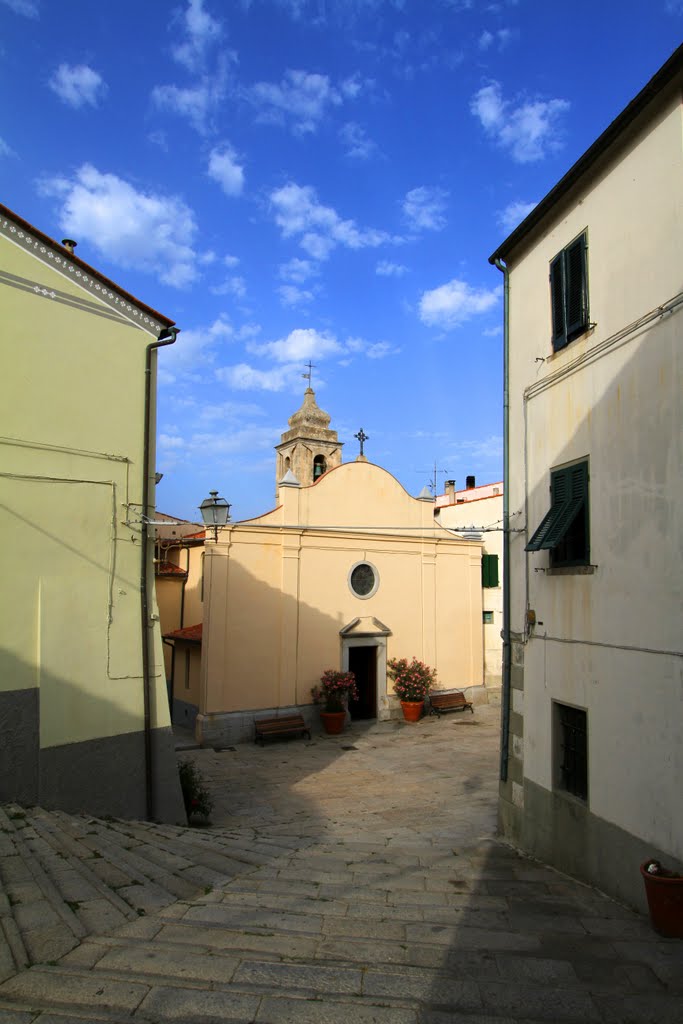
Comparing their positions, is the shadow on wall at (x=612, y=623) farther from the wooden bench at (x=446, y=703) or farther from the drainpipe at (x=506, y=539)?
the wooden bench at (x=446, y=703)

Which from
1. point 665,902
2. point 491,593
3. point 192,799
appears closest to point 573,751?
point 665,902

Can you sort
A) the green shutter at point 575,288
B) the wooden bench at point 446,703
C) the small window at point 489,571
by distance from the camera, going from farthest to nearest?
the small window at point 489,571, the wooden bench at point 446,703, the green shutter at point 575,288

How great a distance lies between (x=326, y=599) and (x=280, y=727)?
3935 millimetres

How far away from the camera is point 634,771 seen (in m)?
6.50

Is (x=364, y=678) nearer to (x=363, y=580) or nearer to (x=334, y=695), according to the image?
(x=334, y=695)

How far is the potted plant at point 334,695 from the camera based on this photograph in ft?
59.9

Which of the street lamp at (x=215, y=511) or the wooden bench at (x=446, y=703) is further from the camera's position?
the wooden bench at (x=446, y=703)

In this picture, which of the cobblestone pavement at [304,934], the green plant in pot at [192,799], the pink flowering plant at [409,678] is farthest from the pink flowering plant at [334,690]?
the cobblestone pavement at [304,934]

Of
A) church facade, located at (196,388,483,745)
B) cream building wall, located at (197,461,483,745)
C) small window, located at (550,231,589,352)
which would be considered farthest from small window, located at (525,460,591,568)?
cream building wall, located at (197,461,483,745)

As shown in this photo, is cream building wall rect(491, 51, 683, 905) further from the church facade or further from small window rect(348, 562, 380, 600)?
small window rect(348, 562, 380, 600)

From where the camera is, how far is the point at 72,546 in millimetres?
8953

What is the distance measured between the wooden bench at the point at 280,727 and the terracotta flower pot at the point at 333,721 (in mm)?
663

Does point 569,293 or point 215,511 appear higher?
point 569,293

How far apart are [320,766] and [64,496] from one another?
9345 millimetres
